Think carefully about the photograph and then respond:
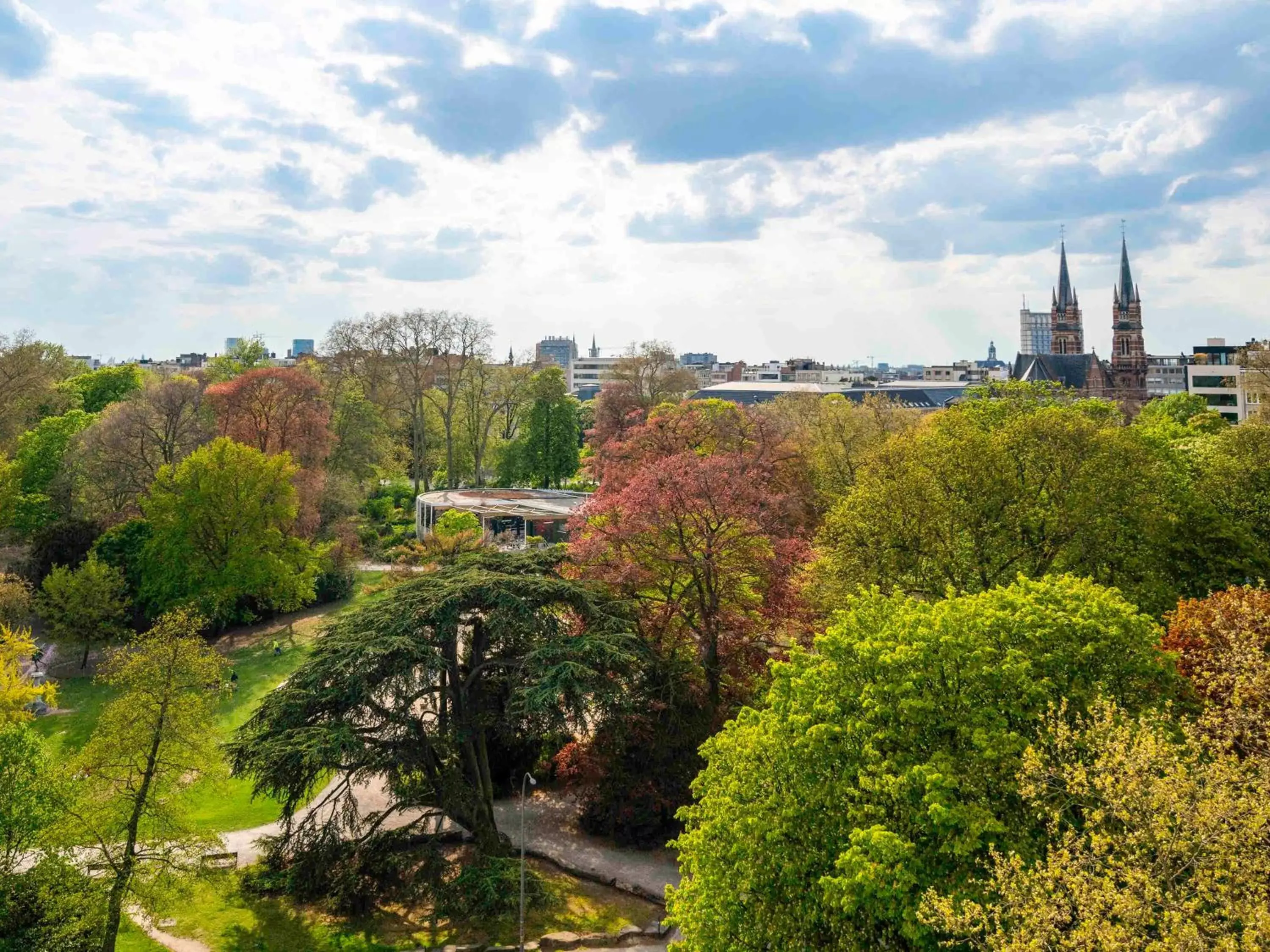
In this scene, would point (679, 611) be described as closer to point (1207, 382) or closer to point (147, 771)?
point (147, 771)

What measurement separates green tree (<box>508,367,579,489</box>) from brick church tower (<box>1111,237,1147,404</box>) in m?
61.7

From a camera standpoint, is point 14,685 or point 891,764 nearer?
point 891,764

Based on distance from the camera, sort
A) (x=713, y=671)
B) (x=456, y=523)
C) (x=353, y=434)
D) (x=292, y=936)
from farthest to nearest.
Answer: (x=353, y=434) < (x=456, y=523) < (x=713, y=671) < (x=292, y=936)

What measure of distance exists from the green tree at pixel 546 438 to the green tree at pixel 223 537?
1030 inches

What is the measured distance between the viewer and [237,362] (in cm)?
6619

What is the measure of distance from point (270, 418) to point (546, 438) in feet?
68.5

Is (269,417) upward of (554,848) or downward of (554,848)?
upward

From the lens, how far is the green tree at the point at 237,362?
6450 cm

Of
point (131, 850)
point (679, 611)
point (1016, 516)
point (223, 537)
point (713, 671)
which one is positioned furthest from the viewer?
point (223, 537)

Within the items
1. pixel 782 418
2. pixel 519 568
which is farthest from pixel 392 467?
pixel 519 568

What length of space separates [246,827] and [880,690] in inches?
731

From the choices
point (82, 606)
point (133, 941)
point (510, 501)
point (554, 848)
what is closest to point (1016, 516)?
point (554, 848)

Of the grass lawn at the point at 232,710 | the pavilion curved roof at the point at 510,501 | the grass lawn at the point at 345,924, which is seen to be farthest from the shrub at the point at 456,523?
the grass lawn at the point at 345,924

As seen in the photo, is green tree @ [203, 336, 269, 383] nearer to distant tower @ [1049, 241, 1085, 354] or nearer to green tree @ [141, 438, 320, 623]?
green tree @ [141, 438, 320, 623]
